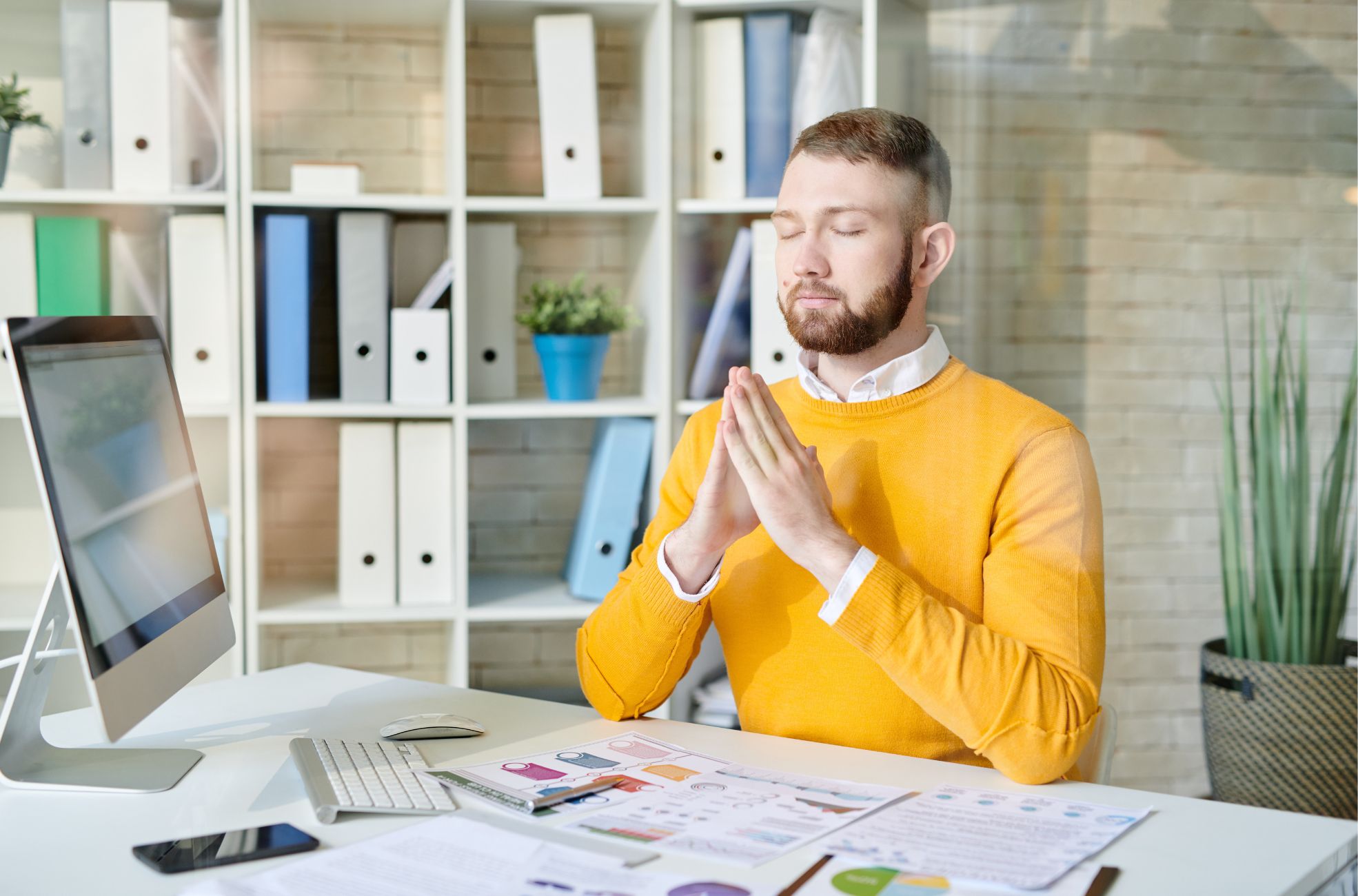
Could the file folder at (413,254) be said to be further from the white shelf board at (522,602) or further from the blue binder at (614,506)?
the white shelf board at (522,602)

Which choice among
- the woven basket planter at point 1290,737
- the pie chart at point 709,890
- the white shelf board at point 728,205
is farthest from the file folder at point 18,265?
the woven basket planter at point 1290,737

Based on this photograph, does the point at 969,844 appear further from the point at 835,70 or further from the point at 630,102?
the point at 630,102

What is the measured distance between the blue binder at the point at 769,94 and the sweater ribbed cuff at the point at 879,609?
4.36 ft

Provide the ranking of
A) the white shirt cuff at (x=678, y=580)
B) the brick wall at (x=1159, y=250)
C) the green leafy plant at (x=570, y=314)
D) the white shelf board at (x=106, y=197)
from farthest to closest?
the green leafy plant at (x=570, y=314) → the white shelf board at (x=106, y=197) → the brick wall at (x=1159, y=250) → the white shirt cuff at (x=678, y=580)

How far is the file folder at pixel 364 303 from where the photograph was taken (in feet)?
7.51

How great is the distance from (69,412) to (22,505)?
1645mm

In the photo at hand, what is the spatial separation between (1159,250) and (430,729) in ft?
4.66

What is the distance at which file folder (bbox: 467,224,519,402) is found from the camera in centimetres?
242

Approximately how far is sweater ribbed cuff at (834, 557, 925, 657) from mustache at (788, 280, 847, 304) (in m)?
0.39

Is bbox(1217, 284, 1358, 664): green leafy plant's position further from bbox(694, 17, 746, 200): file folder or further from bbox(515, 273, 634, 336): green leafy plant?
bbox(515, 273, 634, 336): green leafy plant

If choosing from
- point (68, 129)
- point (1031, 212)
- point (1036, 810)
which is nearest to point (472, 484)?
point (68, 129)

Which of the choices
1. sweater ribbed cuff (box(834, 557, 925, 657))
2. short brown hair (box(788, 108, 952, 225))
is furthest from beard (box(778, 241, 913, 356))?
sweater ribbed cuff (box(834, 557, 925, 657))

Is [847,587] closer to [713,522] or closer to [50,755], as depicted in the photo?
[713,522]

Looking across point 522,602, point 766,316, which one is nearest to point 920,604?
point 766,316
